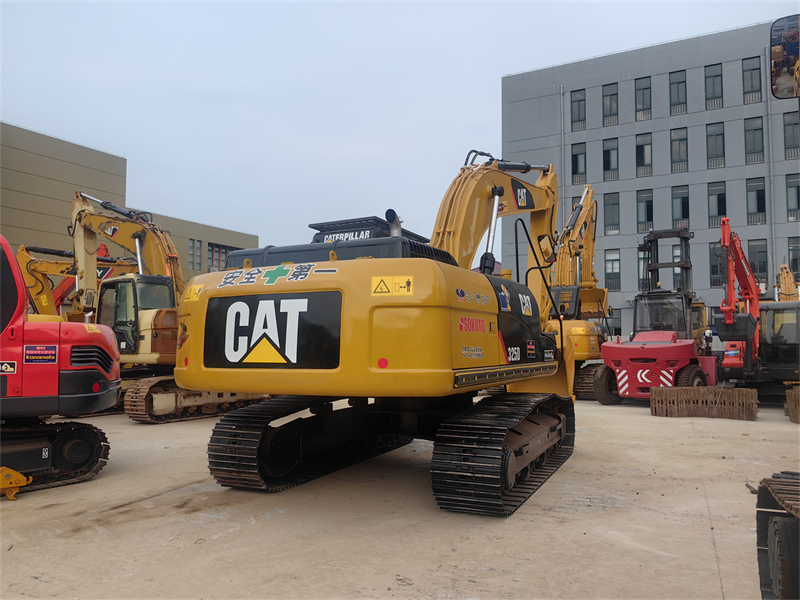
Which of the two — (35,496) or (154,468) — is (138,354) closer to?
(154,468)

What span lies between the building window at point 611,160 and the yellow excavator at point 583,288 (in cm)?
1755

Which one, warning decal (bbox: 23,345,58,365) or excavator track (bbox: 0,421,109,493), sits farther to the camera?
excavator track (bbox: 0,421,109,493)

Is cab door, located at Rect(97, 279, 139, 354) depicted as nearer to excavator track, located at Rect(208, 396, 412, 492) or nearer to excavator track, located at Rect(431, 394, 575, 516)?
excavator track, located at Rect(208, 396, 412, 492)

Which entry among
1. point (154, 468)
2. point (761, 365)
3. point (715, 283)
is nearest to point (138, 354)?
point (154, 468)

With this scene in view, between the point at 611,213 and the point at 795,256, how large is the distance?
8.65 meters

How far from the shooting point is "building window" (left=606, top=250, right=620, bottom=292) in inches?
1281

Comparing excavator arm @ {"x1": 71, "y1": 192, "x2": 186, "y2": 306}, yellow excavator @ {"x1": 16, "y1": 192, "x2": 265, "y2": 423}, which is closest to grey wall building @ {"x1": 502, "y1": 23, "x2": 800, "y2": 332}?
excavator arm @ {"x1": 71, "y1": 192, "x2": 186, "y2": 306}

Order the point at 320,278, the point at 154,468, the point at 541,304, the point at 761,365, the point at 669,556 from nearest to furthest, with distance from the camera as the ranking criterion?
the point at 669,556 < the point at 320,278 < the point at 154,468 < the point at 541,304 < the point at 761,365

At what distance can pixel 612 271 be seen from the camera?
107 feet

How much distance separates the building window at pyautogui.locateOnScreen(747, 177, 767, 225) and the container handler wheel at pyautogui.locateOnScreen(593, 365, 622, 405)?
791 inches

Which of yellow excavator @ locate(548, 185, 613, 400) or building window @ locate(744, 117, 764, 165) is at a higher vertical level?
building window @ locate(744, 117, 764, 165)

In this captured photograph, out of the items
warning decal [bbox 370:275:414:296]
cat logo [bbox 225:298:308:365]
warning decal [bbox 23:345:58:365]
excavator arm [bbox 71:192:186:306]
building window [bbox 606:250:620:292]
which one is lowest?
warning decal [bbox 23:345:58:365]

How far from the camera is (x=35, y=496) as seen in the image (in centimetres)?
582

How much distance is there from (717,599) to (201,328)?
411 cm
